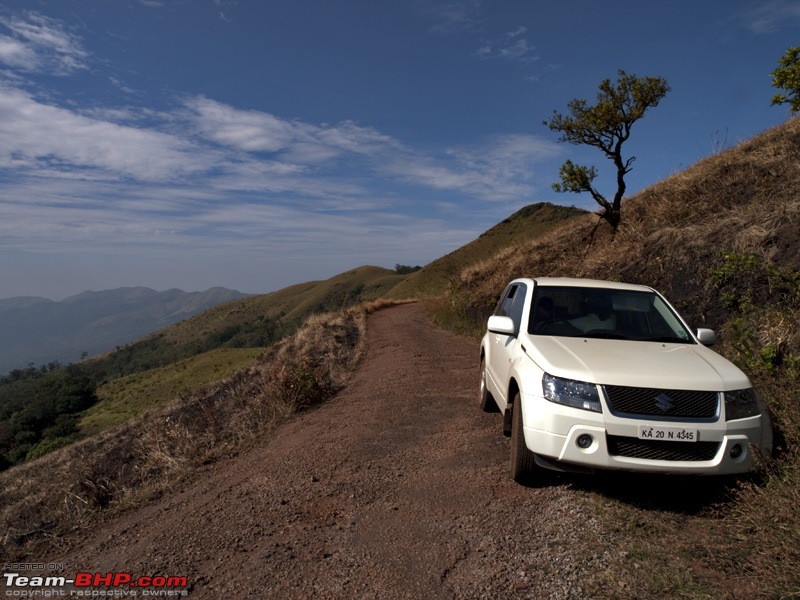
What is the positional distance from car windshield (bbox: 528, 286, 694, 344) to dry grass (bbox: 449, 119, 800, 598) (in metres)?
1.15

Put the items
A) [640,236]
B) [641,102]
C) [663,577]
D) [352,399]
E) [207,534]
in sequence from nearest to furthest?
[663,577]
[207,534]
[352,399]
[640,236]
[641,102]

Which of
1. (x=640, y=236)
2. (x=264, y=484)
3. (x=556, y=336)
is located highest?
(x=640, y=236)

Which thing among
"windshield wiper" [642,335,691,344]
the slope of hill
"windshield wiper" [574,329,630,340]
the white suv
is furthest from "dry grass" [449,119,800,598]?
the slope of hill

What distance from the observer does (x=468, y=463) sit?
5133 millimetres

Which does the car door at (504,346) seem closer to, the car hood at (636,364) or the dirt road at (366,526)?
the car hood at (636,364)

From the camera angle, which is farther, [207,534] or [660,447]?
[207,534]

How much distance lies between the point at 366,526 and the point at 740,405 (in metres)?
2.87

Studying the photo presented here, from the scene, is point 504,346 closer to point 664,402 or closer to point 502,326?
point 502,326

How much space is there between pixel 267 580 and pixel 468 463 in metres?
2.39

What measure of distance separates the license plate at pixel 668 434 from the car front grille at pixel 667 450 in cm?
4

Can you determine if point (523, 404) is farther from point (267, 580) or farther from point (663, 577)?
point (267, 580)

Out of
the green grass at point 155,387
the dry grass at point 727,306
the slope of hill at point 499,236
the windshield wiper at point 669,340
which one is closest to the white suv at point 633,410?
the windshield wiper at point 669,340

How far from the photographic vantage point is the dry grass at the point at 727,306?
2.98m

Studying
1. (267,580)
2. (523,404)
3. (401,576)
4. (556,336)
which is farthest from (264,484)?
(556,336)
